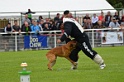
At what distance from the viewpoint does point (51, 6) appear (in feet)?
126

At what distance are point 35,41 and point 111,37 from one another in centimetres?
426

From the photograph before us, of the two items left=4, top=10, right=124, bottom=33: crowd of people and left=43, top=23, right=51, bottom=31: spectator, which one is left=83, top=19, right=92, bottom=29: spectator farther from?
left=43, top=23, right=51, bottom=31: spectator

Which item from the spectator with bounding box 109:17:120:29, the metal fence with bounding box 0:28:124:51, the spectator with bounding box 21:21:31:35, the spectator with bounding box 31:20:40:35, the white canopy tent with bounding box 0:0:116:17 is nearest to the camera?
the metal fence with bounding box 0:28:124:51

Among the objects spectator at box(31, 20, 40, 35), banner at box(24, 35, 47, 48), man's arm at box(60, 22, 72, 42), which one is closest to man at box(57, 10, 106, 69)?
man's arm at box(60, 22, 72, 42)

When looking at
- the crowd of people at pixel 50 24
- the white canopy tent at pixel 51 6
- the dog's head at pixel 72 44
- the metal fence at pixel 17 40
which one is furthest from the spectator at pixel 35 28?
the dog's head at pixel 72 44

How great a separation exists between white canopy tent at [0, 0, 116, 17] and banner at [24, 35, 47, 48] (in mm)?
8695

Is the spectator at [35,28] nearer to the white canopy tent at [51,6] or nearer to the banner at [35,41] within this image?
the banner at [35,41]

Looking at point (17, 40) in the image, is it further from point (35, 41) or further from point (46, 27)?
point (46, 27)

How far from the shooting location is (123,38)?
28.5 metres

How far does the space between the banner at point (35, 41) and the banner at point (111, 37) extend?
3.30 metres

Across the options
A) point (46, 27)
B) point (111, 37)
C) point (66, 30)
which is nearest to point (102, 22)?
point (111, 37)

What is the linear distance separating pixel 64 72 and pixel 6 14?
20854 mm

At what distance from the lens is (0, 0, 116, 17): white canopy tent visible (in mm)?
37156

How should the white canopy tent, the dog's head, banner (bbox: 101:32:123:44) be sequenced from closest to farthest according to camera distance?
the dog's head → banner (bbox: 101:32:123:44) → the white canopy tent
